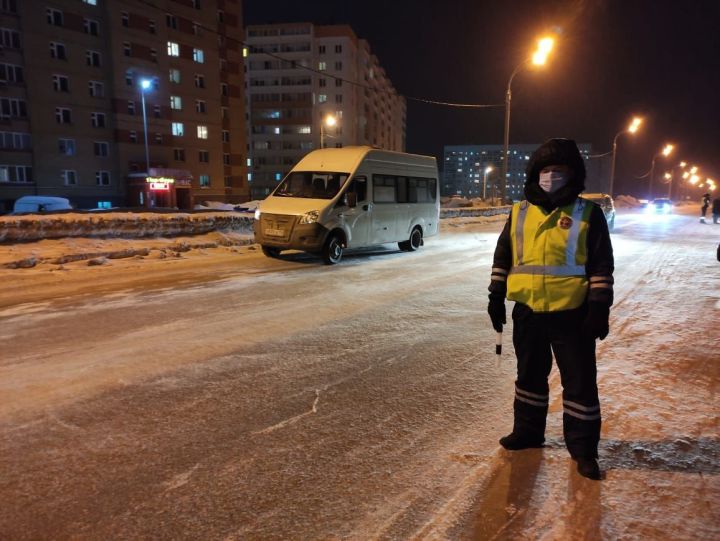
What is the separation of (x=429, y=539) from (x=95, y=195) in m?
46.8

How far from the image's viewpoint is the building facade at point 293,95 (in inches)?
3285

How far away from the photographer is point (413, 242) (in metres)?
14.5

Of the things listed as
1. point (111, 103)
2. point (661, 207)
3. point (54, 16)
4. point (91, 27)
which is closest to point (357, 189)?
point (111, 103)

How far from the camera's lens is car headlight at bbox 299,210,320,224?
11081 mm

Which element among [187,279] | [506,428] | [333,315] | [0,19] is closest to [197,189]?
[0,19]

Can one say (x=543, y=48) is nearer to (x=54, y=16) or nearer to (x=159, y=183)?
(x=159, y=183)

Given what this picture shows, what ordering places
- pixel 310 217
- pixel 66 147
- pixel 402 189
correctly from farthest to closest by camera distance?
pixel 66 147 < pixel 402 189 < pixel 310 217

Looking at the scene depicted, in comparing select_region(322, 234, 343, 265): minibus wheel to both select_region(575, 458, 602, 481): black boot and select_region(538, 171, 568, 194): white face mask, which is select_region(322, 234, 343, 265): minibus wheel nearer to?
select_region(538, 171, 568, 194): white face mask

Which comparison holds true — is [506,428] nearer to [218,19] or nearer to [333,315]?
[333,315]

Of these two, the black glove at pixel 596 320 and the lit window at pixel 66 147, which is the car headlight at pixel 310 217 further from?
the lit window at pixel 66 147

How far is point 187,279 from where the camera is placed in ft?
30.5

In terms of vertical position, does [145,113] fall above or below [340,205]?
above

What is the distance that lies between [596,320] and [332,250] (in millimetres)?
8831

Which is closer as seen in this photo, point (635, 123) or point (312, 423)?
point (312, 423)
